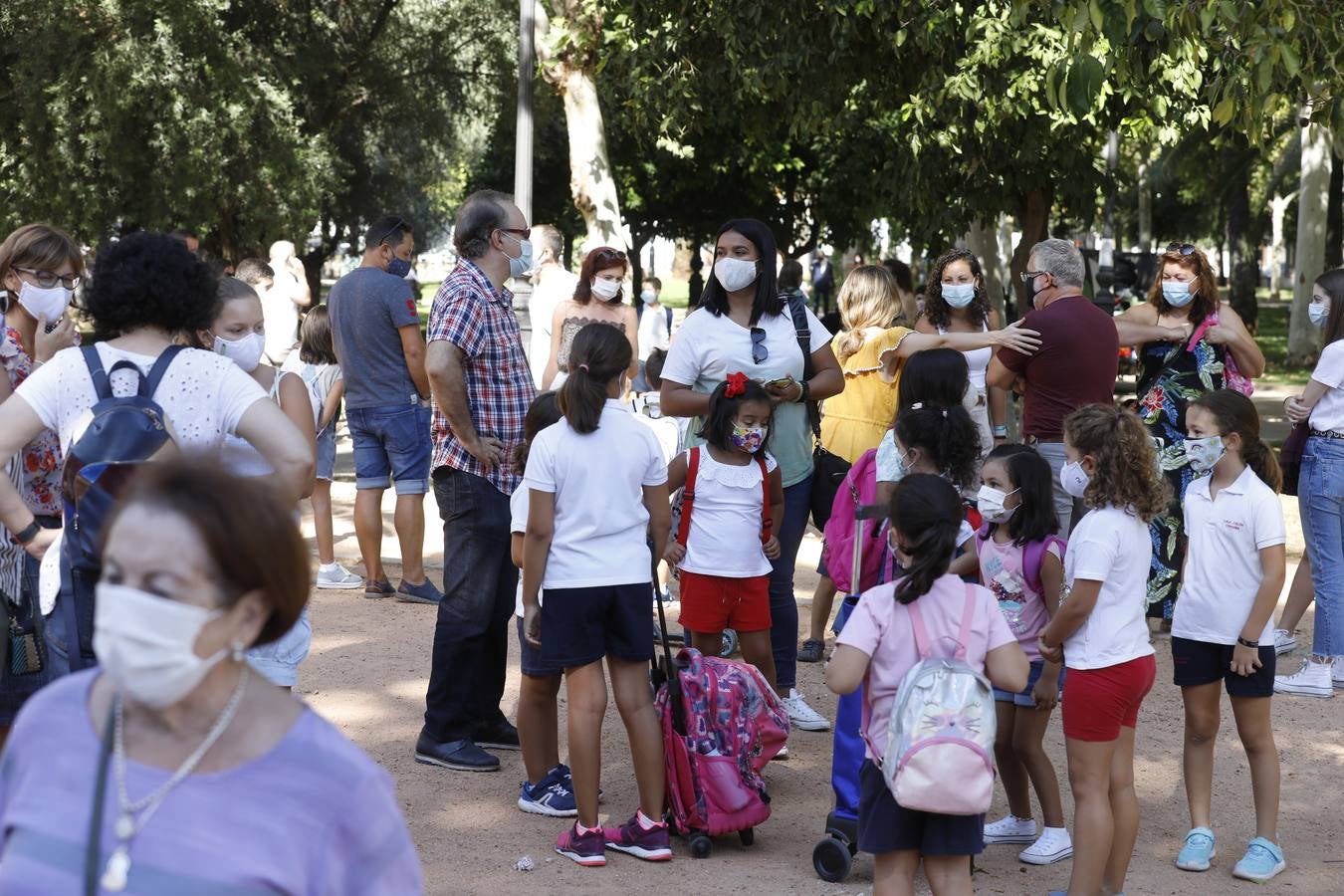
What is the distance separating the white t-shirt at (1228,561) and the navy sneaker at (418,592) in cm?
457

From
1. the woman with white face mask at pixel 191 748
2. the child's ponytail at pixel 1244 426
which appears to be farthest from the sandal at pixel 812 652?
the woman with white face mask at pixel 191 748

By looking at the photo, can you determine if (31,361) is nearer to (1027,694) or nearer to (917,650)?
(917,650)

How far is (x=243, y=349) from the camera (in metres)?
4.34

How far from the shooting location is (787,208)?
3139 centimetres

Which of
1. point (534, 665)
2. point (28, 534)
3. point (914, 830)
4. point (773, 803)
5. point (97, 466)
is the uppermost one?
point (97, 466)

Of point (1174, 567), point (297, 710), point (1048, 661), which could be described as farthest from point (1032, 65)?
point (297, 710)

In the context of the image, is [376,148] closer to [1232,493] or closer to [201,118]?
[201,118]

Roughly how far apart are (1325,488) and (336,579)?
5337mm

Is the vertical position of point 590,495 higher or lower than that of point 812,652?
higher

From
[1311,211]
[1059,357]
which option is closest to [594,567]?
[1059,357]

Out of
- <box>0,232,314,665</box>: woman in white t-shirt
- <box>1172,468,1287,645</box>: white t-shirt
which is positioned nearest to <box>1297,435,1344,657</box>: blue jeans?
<box>1172,468,1287,645</box>: white t-shirt

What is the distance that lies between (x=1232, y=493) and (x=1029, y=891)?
145 centimetres

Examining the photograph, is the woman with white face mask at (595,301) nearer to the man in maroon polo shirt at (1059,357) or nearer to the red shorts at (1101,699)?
the man in maroon polo shirt at (1059,357)

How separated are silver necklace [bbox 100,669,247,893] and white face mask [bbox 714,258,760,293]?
12.5 feet
